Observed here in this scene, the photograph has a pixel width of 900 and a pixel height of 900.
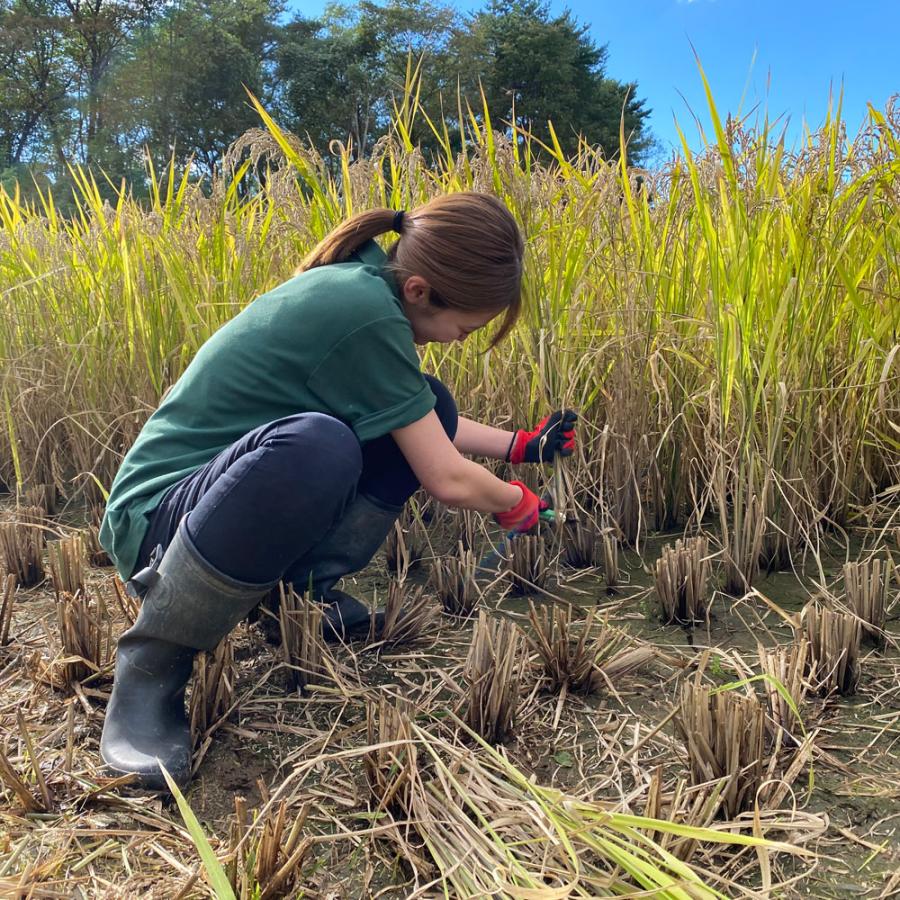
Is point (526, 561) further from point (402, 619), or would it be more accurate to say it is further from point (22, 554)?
point (22, 554)

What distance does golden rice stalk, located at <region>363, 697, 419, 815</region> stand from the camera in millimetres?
1050

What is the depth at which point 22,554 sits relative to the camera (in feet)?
6.46

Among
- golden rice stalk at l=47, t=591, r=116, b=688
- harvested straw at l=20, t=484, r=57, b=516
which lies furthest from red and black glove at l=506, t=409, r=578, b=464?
harvested straw at l=20, t=484, r=57, b=516

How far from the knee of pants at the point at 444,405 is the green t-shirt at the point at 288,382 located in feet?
1.10

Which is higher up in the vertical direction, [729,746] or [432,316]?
[432,316]

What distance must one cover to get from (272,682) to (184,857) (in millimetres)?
495

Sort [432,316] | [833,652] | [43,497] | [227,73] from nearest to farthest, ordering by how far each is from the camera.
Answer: [833,652], [432,316], [43,497], [227,73]

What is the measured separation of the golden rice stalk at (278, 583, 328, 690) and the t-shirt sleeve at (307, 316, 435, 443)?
355mm

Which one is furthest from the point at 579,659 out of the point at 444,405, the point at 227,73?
the point at 227,73

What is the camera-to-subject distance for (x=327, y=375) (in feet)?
4.69

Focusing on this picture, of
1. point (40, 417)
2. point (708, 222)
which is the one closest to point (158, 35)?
point (40, 417)

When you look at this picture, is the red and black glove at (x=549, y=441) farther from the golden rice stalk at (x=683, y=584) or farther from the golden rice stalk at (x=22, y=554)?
the golden rice stalk at (x=22, y=554)

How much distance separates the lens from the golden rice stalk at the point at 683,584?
160cm

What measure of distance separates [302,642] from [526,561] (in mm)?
622
